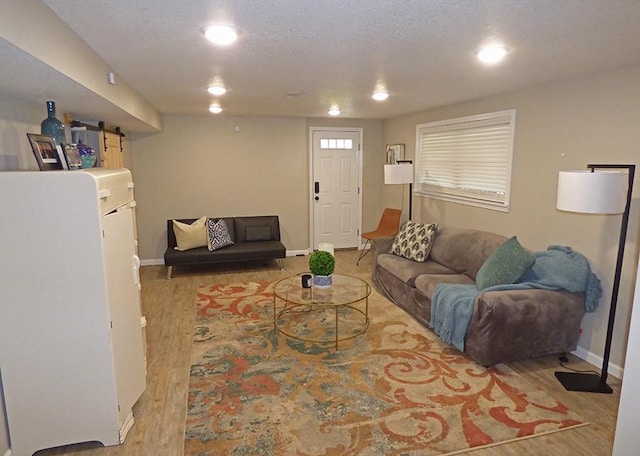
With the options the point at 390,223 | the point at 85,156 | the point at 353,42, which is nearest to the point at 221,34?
the point at 353,42

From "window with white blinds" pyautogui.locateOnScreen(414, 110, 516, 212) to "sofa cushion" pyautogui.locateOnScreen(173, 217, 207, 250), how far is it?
3.13 meters

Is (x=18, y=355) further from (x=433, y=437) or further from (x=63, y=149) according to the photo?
(x=433, y=437)

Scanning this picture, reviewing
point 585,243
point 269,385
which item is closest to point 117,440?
point 269,385

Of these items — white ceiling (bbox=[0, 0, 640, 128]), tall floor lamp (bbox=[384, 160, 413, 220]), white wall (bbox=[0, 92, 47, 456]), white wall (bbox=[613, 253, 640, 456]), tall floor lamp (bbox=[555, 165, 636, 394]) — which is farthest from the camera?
tall floor lamp (bbox=[384, 160, 413, 220])

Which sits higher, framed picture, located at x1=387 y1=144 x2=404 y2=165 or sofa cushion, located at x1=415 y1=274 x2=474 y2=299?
framed picture, located at x1=387 y1=144 x2=404 y2=165

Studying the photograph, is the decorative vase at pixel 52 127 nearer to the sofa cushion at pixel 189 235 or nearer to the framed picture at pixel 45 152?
the framed picture at pixel 45 152

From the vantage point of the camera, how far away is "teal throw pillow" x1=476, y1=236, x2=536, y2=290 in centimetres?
339

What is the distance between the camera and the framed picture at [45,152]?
231 centimetres

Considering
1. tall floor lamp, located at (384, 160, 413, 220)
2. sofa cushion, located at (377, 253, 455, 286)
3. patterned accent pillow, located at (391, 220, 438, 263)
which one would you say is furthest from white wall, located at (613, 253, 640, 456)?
tall floor lamp, located at (384, 160, 413, 220)

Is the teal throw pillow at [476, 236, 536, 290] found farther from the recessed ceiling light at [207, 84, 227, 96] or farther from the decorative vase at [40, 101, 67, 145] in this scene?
the decorative vase at [40, 101, 67, 145]

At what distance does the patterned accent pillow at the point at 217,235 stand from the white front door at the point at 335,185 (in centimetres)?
160

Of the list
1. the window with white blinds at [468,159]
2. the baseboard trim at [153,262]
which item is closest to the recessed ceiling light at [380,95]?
the window with white blinds at [468,159]

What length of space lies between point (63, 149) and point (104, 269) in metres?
0.92

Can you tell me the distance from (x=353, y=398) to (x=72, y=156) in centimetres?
243
